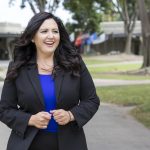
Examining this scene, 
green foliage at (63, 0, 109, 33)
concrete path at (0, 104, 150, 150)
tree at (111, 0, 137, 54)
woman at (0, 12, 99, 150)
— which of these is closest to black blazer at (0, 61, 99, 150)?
woman at (0, 12, 99, 150)

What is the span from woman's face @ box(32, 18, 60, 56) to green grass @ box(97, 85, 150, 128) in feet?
24.8

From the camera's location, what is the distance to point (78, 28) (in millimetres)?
67812

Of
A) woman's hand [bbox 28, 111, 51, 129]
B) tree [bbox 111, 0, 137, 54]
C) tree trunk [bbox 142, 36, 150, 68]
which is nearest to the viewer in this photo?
woman's hand [bbox 28, 111, 51, 129]

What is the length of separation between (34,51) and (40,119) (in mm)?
557

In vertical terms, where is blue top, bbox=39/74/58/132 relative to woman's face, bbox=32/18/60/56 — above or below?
below


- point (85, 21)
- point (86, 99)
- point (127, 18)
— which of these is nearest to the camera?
point (86, 99)

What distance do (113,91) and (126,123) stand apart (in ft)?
20.2

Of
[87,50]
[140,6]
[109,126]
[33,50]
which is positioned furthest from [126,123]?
[87,50]

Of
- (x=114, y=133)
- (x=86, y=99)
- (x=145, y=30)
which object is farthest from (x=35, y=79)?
(x=145, y=30)

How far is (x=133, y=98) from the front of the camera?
15000 millimetres

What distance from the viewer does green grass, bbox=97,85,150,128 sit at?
12.0 meters

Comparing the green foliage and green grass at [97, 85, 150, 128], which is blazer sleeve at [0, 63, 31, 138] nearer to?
green grass at [97, 85, 150, 128]

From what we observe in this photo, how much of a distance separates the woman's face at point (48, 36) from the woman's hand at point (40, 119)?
0.43m

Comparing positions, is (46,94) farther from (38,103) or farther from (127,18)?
(127,18)
